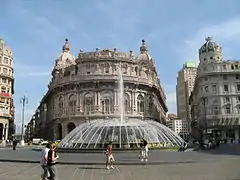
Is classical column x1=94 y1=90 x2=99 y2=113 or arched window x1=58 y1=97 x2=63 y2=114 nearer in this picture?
classical column x1=94 y1=90 x2=99 y2=113

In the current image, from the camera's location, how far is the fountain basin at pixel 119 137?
25156 millimetres

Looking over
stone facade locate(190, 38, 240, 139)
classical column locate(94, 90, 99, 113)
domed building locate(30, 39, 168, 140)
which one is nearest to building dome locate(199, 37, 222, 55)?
stone facade locate(190, 38, 240, 139)

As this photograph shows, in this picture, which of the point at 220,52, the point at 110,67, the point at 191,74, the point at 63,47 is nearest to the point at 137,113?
the point at 110,67

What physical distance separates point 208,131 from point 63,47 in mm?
47754

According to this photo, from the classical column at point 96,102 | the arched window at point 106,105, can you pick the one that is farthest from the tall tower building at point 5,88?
the arched window at point 106,105

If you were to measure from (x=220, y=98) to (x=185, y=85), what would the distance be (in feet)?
231

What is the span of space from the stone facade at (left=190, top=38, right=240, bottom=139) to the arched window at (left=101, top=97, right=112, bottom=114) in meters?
21.6

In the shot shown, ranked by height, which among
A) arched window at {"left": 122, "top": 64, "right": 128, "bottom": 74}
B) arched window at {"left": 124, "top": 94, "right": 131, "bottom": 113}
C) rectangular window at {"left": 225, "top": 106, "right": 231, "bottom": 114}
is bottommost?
rectangular window at {"left": 225, "top": 106, "right": 231, "bottom": 114}

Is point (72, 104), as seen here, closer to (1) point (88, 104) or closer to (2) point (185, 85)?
(1) point (88, 104)

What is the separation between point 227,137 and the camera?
58.9m

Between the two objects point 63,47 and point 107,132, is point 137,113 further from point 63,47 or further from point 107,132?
point 63,47

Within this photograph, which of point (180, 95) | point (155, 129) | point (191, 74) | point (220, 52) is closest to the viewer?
point (155, 129)

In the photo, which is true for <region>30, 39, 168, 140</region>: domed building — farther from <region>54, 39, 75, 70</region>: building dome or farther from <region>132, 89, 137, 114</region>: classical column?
<region>54, 39, 75, 70</region>: building dome

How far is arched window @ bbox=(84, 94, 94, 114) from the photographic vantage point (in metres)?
55.0
